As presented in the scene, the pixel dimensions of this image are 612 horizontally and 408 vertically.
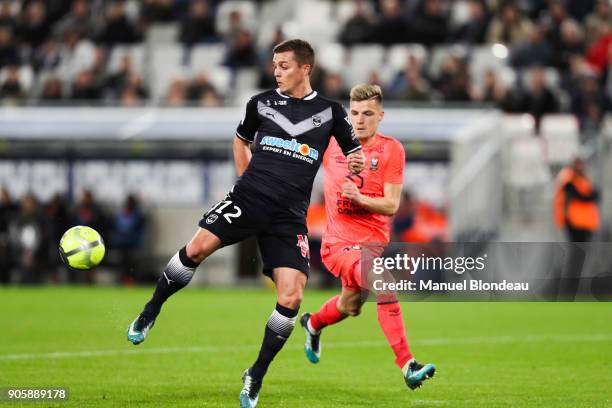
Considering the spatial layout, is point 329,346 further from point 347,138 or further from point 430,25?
point 430,25

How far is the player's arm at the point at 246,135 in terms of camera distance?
8.58 m

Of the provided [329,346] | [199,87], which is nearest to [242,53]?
[199,87]

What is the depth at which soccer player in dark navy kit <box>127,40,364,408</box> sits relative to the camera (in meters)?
8.37

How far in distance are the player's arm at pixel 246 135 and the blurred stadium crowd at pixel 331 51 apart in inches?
529

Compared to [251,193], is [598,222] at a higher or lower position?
lower

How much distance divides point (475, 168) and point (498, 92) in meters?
2.39

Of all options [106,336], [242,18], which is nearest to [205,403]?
[106,336]

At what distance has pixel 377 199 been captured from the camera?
30.2 ft

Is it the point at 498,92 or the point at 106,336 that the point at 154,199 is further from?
the point at 106,336

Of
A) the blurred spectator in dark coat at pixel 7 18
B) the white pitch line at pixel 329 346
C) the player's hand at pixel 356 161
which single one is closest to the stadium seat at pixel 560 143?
the white pitch line at pixel 329 346

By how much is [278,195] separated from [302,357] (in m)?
3.46

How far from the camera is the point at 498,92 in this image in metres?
23.0

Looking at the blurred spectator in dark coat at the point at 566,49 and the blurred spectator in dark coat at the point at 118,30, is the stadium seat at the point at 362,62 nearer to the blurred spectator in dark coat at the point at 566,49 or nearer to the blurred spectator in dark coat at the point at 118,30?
the blurred spectator in dark coat at the point at 566,49
